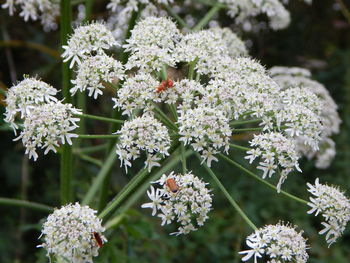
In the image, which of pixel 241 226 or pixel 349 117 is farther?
pixel 349 117

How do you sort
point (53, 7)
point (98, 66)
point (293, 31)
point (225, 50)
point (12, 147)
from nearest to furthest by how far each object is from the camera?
point (98, 66), point (225, 50), point (53, 7), point (12, 147), point (293, 31)

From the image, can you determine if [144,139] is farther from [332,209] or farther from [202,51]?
[332,209]

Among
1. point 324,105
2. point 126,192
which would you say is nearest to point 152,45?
point 126,192

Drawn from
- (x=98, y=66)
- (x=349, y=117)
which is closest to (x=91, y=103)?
(x=349, y=117)

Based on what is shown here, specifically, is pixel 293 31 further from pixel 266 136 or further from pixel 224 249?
pixel 266 136

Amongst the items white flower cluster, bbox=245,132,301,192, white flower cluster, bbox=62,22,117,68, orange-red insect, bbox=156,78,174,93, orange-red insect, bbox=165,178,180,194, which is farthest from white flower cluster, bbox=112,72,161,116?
white flower cluster, bbox=245,132,301,192

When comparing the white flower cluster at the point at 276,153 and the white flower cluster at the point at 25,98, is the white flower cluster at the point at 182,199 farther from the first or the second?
the white flower cluster at the point at 25,98

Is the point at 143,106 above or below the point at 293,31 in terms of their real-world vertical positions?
below
